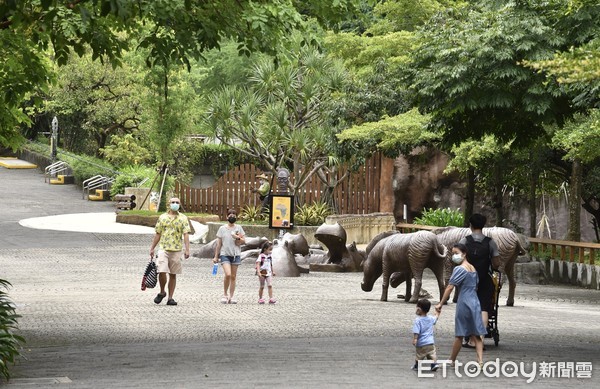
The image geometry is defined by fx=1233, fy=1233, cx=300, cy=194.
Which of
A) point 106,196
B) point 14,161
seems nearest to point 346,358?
point 106,196

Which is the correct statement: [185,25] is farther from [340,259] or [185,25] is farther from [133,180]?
[133,180]

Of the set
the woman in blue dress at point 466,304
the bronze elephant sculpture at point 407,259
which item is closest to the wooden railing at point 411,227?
the bronze elephant sculpture at point 407,259

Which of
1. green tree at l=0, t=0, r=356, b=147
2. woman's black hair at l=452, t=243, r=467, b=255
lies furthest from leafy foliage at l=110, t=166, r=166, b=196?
woman's black hair at l=452, t=243, r=467, b=255

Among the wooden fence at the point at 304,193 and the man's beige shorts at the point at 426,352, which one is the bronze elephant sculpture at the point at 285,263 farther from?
the man's beige shorts at the point at 426,352

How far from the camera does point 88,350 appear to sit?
48.6ft

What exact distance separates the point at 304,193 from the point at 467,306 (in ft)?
99.2

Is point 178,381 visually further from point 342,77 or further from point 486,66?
point 342,77

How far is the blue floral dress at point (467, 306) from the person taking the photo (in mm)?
13289

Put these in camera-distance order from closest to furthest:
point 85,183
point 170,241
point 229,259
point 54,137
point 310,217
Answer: point 170,241
point 229,259
point 310,217
point 85,183
point 54,137

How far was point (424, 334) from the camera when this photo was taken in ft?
41.6

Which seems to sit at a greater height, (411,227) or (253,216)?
(253,216)

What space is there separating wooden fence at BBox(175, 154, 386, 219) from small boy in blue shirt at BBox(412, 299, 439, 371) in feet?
91.4

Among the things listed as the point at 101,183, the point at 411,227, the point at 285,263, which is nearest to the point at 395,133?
the point at 411,227

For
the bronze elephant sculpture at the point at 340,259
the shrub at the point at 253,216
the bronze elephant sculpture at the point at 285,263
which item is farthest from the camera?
the shrub at the point at 253,216
